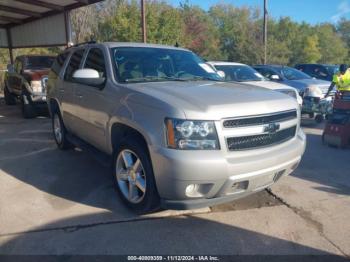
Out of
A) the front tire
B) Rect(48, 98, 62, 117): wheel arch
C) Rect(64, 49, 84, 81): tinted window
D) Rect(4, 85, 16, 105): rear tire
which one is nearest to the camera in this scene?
the front tire

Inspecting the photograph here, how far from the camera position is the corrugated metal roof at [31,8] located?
A: 43.2 feet

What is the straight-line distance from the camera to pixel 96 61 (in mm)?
4727

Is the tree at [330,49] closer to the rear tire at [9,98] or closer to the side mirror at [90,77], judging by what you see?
the rear tire at [9,98]

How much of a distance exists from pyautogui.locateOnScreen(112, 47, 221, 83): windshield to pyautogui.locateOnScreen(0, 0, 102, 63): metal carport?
910 centimetres

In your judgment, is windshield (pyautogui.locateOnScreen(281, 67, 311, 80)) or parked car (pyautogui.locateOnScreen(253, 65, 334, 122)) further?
windshield (pyautogui.locateOnScreen(281, 67, 311, 80))

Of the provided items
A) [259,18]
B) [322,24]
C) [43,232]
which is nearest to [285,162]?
[43,232]

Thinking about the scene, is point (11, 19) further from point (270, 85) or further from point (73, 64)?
point (270, 85)

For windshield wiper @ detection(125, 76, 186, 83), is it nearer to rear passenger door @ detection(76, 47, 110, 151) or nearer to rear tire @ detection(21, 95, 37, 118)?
rear passenger door @ detection(76, 47, 110, 151)

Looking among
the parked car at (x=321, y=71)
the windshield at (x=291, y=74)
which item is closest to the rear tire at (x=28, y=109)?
the windshield at (x=291, y=74)

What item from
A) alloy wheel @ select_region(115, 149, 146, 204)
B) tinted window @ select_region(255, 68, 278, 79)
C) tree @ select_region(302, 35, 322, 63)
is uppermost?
tree @ select_region(302, 35, 322, 63)

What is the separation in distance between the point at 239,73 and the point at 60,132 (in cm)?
517

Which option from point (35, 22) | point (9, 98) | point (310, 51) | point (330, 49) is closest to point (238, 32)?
point (310, 51)

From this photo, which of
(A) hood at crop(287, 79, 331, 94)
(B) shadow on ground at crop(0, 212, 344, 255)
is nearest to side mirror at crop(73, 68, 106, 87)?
(B) shadow on ground at crop(0, 212, 344, 255)

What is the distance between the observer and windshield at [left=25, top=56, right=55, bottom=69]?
11.1m
